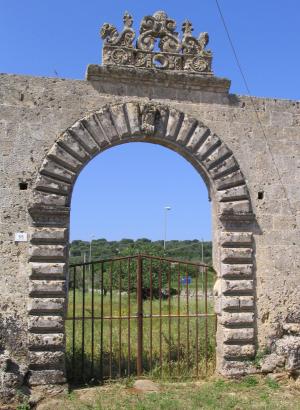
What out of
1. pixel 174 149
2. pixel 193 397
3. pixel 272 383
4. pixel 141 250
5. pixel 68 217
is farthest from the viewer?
pixel 141 250

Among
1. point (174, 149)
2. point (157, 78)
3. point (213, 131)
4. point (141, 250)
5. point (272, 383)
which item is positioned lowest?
point (272, 383)

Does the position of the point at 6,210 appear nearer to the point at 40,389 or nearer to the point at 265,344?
the point at 40,389

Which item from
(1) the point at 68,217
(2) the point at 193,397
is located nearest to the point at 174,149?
(1) the point at 68,217

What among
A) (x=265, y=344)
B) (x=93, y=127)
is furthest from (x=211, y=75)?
(x=265, y=344)

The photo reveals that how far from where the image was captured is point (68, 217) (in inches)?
283

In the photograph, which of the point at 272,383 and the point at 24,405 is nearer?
the point at 24,405

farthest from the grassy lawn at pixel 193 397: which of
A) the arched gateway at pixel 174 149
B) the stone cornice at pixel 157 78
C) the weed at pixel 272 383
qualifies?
the stone cornice at pixel 157 78

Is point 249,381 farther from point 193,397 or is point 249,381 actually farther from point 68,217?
point 68,217

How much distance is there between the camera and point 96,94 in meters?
7.63

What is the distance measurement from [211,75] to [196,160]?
4.69 feet

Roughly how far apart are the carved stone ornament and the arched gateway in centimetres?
2

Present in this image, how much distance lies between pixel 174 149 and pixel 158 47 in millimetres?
1657

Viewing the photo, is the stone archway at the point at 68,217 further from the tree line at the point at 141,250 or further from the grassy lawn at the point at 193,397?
the tree line at the point at 141,250

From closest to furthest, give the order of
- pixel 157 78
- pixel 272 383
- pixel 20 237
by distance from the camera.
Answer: pixel 20 237 → pixel 272 383 → pixel 157 78
